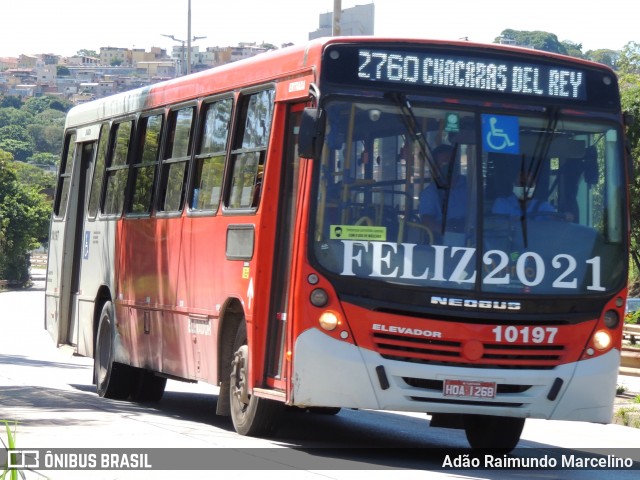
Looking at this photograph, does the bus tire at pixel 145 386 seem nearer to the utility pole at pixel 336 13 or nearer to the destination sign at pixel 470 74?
the destination sign at pixel 470 74

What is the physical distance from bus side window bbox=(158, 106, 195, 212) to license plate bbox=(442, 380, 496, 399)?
4.49 m

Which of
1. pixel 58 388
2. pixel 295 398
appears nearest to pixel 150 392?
pixel 58 388

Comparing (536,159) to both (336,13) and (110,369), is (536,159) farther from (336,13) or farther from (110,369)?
(336,13)

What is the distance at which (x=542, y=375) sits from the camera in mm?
10969

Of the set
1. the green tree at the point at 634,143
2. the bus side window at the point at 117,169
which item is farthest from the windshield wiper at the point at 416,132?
the green tree at the point at 634,143

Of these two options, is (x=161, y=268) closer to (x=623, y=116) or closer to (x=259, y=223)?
(x=259, y=223)

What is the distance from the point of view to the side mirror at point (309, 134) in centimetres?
1063

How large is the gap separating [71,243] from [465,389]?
9292 mm

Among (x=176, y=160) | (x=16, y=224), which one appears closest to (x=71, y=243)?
(x=176, y=160)

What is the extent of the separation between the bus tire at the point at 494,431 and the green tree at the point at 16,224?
8671 centimetres

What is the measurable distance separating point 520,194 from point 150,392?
719cm

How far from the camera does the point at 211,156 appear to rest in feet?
44.3

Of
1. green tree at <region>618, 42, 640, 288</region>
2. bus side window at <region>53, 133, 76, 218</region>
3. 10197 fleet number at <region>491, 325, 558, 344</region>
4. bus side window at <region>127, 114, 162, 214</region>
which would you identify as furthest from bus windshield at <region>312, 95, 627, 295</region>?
green tree at <region>618, 42, 640, 288</region>

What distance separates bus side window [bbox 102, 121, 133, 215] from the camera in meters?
16.7
